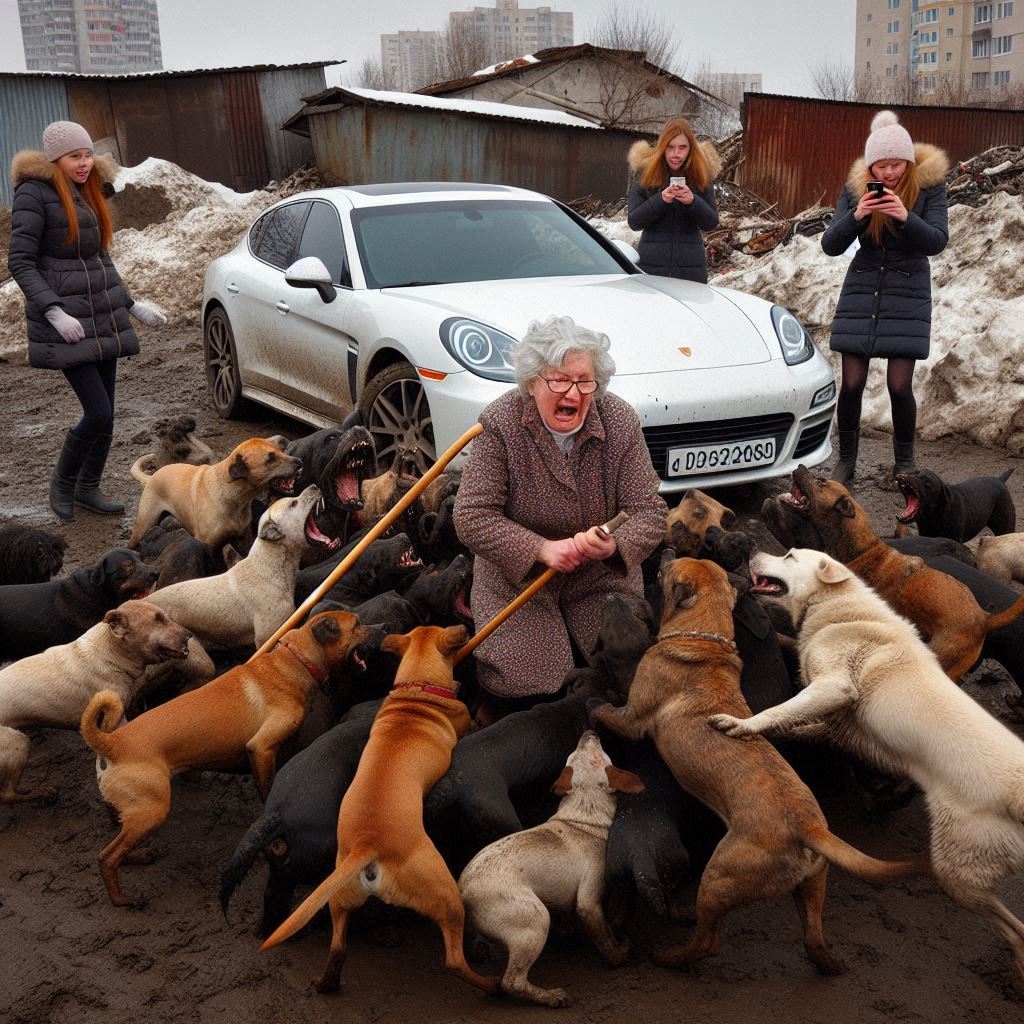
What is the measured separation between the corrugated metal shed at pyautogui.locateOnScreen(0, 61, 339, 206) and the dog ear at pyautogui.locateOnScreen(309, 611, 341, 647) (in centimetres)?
1932

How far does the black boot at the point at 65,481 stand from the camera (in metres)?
8.45

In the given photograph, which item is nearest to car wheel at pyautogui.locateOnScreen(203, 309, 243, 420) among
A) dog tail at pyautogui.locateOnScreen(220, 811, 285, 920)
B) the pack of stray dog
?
the pack of stray dog

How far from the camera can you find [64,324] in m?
7.65

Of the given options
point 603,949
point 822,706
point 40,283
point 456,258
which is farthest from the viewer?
point 456,258

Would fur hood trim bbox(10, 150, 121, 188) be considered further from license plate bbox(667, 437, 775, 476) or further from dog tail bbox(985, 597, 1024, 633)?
dog tail bbox(985, 597, 1024, 633)

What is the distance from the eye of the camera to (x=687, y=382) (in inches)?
279

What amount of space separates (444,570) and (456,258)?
3.47 m

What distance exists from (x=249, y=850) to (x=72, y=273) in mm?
5144

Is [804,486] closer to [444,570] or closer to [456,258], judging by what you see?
[444,570]

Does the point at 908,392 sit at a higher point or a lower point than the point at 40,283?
lower

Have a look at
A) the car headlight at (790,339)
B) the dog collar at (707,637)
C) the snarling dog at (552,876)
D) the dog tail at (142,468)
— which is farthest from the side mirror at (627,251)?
the snarling dog at (552,876)

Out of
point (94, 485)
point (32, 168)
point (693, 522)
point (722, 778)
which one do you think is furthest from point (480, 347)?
point (722, 778)

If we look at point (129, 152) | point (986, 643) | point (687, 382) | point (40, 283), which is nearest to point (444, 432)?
point (687, 382)

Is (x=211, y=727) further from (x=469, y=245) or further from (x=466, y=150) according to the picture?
(x=466, y=150)
